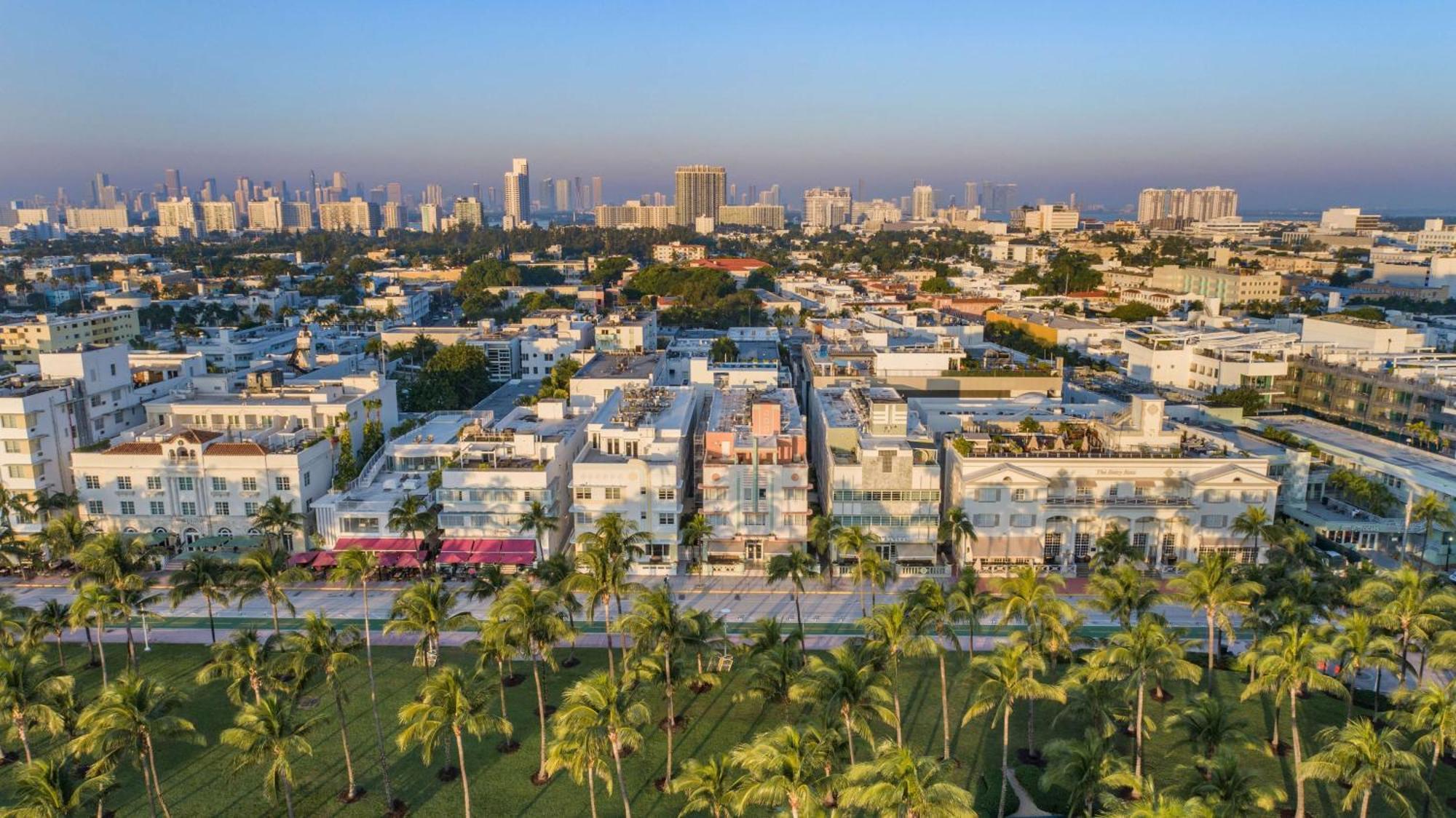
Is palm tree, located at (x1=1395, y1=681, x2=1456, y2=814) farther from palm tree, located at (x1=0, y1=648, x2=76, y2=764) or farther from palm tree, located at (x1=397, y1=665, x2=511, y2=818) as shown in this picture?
palm tree, located at (x1=0, y1=648, x2=76, y2=764)

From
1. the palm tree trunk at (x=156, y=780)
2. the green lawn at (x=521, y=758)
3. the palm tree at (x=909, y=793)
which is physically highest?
the palm tree at (x=909, y=793)

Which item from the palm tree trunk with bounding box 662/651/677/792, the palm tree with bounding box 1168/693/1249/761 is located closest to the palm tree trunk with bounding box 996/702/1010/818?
the palm tree with bounding box 1168/693/1249/761

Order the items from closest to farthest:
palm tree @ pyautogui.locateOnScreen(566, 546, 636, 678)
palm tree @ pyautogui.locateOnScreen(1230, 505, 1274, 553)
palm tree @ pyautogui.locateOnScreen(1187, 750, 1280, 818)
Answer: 1. palm tree @ pyautogui.locateOnScreen(1187, 750, 1280, 818)
2. palm tree @ pyautogui.locateOnScreen(566, 546, 636, 678)
3. palm tree @ pyautogui.locateOnScreen(1230, 505, 1274, 553)

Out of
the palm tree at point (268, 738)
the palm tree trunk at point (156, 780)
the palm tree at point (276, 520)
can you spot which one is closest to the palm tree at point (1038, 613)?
the palm tree at point (268, 738)

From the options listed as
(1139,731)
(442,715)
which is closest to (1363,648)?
(1139,731)

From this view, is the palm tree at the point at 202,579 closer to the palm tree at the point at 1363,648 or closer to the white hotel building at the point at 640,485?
the white hotel building at the point at 640,485

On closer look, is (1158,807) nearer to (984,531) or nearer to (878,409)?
(984,531)

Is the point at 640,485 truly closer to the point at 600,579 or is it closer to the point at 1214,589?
the point at 600,579
